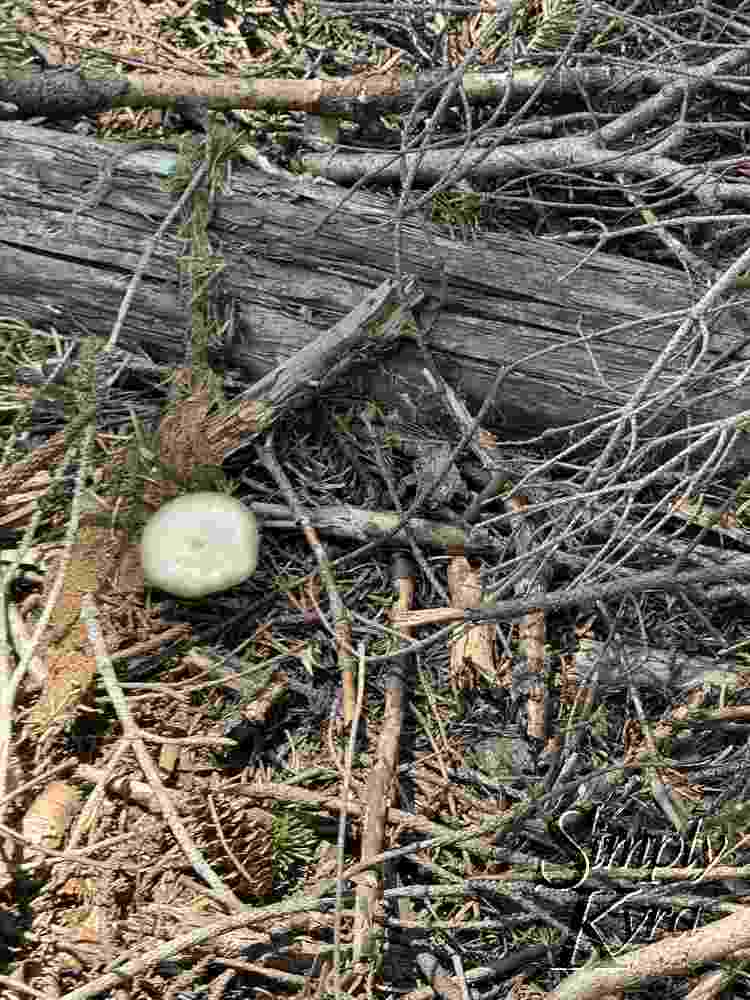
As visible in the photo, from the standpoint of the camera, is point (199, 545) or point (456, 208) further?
point (456, 208)

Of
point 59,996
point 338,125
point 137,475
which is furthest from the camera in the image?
point 338,125

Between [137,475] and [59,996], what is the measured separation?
0.93 meters

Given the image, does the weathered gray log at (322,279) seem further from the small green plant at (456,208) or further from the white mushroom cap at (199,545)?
the white mushroom cap at (199,545)

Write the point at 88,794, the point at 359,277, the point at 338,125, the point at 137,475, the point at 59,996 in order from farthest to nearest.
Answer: the point at 338,125, the point at 359,277, the point at 137,475, the point at 88,794, the point at 59,996

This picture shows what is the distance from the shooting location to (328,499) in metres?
2.15

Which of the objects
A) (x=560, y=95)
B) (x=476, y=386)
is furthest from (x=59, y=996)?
(x=560, y=95)

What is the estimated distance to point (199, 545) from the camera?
197 cm

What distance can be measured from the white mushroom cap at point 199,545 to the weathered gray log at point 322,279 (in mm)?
367

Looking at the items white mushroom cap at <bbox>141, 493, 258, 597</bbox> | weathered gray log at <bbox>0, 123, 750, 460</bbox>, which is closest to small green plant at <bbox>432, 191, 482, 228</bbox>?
weathered gray log at <bbox>0, 123, 750, 460</bbox>

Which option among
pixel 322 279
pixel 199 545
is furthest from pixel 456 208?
pixel 199 545

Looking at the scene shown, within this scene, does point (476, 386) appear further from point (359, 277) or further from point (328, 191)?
point (328, 191)

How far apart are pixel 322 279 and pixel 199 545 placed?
0.62m

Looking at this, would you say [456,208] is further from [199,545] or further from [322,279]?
[199,545]

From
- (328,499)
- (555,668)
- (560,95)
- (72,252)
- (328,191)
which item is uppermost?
(560,95)
